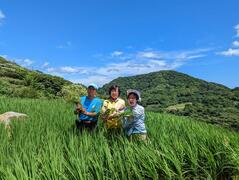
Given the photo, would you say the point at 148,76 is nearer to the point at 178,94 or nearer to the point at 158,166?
the point at 178,94

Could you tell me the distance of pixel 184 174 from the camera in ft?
15.9

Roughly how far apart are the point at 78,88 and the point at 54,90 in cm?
568

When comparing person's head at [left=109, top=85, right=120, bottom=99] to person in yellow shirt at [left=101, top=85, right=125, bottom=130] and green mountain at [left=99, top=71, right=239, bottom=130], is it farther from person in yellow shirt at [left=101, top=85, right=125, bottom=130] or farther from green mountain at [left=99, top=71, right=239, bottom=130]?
green mountain at [left=99, top=71, right=239, bottom=130]

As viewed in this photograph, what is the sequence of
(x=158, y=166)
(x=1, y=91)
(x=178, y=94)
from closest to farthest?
(x=158, y=166)
(x=1, y=91)
(x=178, y=94)

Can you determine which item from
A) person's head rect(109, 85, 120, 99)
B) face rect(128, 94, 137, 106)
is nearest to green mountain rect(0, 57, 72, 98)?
person's head rect(109, 85, 120, 99)

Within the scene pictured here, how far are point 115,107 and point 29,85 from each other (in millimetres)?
Answer: 21920

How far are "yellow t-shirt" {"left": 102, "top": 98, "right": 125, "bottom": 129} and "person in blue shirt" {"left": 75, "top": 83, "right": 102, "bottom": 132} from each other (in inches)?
9.5

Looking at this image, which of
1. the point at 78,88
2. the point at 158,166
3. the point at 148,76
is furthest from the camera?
the point at 148,76

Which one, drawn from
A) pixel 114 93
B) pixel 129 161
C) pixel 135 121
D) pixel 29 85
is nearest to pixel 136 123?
pixel 135 121

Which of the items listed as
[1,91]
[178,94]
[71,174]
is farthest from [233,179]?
[178,94]

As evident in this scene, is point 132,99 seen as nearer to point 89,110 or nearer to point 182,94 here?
point 89,110

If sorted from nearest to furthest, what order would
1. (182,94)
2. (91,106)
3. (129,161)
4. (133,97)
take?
(129,161), (133,97), (91,106), (182,94)

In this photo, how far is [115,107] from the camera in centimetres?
633

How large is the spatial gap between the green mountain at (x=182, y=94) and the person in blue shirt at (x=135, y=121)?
19733 millimetres
